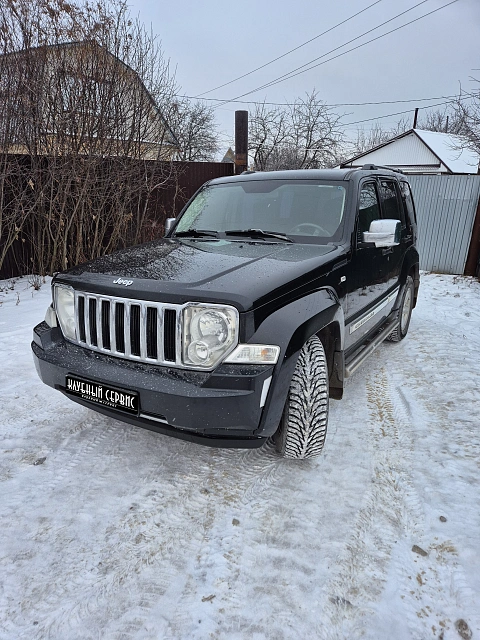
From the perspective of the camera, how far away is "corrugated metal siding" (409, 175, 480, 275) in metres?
9.39

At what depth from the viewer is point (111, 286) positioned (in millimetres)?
2354

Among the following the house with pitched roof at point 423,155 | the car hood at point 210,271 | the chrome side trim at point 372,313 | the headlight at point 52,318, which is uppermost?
the house with pitched roof at point 423,155

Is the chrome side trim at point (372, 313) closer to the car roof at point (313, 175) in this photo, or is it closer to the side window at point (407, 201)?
the side window at point (407, 201)

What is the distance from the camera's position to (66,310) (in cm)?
269

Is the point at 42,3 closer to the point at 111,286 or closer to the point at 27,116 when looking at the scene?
the point at 27,116

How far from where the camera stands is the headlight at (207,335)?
2.10m

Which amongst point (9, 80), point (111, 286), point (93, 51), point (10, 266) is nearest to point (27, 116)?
point (9, 80)

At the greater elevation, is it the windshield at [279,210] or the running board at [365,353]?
the windshield at [279,210]

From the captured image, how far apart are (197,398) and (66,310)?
46.6 inches

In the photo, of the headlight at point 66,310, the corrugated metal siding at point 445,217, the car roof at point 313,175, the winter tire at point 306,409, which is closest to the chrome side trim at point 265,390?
the winter tire at point 306,409

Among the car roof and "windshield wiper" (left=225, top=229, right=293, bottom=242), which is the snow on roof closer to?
the car roof

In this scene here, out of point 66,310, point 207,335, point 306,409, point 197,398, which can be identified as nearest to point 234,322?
point 207,335

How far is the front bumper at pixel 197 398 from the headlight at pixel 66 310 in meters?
0.44

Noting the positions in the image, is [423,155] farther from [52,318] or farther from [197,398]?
[197,398]
